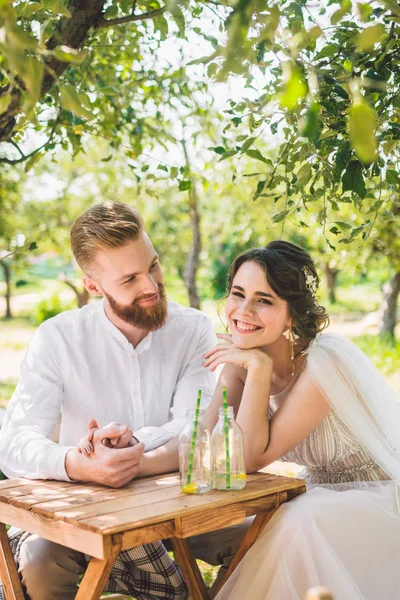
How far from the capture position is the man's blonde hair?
3.46 meters

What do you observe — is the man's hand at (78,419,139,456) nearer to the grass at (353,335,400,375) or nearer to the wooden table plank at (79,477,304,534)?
the wooden table plank at (79,477,304,534)

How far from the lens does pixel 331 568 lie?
261 cm

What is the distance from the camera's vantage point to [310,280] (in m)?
3.35

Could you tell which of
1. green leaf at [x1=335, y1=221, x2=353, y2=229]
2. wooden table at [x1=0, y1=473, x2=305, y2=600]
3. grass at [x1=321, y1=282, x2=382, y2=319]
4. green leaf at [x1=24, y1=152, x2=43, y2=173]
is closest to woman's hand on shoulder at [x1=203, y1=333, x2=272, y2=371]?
wooden table at [x1=0, y1=473, x2=305, y2=600]

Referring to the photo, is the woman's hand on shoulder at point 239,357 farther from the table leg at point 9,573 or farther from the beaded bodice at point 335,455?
the table leg at point 9,573

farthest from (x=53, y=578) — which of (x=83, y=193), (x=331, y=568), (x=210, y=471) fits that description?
(x=83, y=193)

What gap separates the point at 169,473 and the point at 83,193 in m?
17.3

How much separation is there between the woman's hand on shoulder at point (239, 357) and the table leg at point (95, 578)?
1.07 meters

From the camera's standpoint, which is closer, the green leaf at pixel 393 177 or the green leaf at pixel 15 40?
the green leaf at pixel 15 40

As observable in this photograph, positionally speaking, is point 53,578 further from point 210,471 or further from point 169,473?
point 210,471

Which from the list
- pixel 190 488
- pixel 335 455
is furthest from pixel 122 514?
pixel 335 455

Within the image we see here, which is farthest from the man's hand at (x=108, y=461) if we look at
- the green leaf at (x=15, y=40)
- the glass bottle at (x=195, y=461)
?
the green leaf at (x=15, y=40)

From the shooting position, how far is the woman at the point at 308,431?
267cm

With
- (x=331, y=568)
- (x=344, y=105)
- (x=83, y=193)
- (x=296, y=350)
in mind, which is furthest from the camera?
(x=83, y=193)
